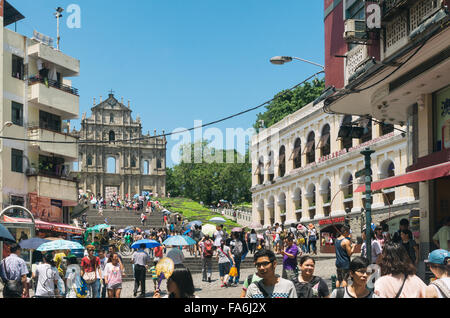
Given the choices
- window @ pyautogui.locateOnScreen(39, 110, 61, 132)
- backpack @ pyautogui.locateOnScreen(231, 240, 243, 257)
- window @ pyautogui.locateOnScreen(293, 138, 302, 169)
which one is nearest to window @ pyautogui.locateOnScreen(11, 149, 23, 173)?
window @ pyautogui.locateOnScreen(39, 110, 61, 132)

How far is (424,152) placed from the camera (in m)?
18.0

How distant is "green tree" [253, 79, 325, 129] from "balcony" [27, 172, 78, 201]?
33928 millimetres

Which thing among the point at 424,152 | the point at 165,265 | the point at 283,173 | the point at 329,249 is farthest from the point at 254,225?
the point at 165,265

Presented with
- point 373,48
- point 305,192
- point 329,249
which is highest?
point 373,48

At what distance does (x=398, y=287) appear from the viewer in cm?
667

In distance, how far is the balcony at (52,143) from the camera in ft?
127

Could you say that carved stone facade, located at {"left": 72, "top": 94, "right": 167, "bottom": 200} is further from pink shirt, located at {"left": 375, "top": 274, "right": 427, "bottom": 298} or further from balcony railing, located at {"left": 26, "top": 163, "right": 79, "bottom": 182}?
pink shirt, located at {"left": 375, "top": 274, "right": 427, "bottom": 298}

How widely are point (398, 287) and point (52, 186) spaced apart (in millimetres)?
35445

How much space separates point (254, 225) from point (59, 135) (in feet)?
45.6

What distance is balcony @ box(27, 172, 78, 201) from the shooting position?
3816 cm

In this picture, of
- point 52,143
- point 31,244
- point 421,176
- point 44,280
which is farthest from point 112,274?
point 52,143

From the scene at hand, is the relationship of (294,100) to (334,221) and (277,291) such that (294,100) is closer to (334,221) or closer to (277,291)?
(334,221)

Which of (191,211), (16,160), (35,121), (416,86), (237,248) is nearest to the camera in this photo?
(416,86)
